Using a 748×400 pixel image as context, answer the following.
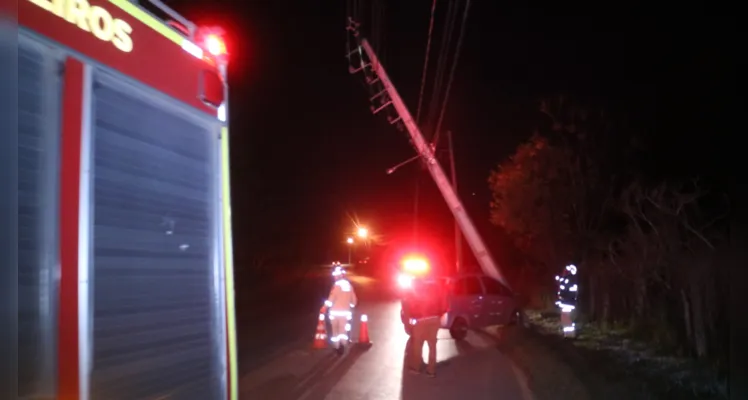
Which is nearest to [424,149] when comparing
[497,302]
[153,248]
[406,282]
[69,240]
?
[497,302]

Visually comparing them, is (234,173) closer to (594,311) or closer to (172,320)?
(594,311)

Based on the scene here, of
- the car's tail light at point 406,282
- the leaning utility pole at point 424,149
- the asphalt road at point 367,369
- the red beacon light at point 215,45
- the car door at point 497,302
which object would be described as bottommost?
the asphalt road at point 367,369

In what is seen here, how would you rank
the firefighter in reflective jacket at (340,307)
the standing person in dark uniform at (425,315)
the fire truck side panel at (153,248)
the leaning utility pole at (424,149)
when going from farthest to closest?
the leaning utility pole at (424,149), the firefighter in reflective jacket at (340,307), the standing person in dark uniform at (425,315), the fire truck side panel at (153,248)

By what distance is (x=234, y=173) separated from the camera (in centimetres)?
3459

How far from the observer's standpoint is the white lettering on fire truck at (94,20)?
266 centimetres

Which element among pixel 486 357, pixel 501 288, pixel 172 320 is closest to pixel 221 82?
pixel 172 320

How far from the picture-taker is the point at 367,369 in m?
13.2

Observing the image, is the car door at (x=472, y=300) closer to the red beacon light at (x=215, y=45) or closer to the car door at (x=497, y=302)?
the car door at (x=497, y=302)

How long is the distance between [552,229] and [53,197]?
20680 mm

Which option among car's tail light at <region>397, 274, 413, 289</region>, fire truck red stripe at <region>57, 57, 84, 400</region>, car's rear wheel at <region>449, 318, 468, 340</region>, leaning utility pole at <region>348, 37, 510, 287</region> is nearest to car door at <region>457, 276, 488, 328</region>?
car's rear wheel at <region>449, 318, 468, 340</region>

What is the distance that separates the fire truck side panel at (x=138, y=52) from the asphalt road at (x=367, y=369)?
772 cm

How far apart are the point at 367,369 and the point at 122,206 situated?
10.7 m

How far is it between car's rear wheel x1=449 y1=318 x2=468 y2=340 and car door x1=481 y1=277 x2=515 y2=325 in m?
0.89

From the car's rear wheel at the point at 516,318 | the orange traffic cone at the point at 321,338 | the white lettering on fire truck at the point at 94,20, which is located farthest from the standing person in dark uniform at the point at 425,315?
the white lettering on fire truck at the point at 94,20
